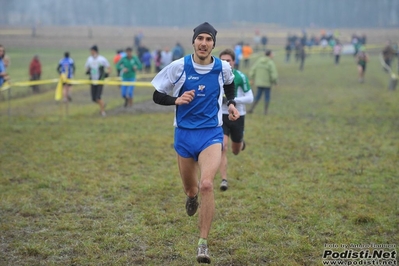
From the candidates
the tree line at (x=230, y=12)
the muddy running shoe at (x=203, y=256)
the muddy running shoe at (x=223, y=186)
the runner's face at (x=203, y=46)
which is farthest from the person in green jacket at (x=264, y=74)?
the tree line at (x=230, y=12)

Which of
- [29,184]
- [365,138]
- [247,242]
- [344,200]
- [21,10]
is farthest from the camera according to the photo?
[21,10]

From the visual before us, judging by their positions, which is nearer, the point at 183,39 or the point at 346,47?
the point at 346,47

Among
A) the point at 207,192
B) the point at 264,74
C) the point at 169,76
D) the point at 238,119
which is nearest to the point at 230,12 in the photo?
the point at 264,74

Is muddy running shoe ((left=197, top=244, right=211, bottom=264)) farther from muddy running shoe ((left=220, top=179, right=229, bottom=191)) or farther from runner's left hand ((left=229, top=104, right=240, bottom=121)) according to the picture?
muddy running shoe ((left=220, top=179, right=229, bottom=191))

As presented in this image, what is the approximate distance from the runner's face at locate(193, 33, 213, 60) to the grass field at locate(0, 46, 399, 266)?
2047 mm

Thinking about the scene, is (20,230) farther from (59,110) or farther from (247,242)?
(59,110)

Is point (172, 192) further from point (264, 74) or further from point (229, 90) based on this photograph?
point (264, 74)

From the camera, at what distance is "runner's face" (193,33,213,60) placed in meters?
5.64

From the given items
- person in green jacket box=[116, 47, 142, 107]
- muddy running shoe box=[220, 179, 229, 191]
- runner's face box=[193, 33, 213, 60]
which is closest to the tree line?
person in green jacket box=[116, 47, 142, 107]

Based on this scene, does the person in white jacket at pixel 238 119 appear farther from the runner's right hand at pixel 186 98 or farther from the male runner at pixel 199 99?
the runner's right hand at pixel 186 98

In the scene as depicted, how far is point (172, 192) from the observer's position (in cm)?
834

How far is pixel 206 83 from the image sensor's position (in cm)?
570

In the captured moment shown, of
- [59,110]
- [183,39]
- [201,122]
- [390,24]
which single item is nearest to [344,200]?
[201,122]

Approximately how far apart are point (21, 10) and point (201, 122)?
234 ft
